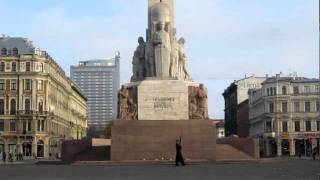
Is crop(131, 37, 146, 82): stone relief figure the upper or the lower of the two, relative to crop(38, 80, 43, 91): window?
lower

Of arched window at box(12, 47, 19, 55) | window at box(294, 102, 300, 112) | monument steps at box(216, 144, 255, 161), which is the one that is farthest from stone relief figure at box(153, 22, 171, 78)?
arched window at box(12, 47, 19, 55)

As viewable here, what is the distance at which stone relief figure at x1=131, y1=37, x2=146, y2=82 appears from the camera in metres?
41.9

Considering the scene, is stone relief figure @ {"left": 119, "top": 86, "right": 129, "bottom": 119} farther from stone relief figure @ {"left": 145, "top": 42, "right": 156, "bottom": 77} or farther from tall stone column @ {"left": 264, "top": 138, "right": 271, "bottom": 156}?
tall stone column @ {"left": 264, "top": 138, "right": 271, "bottom": 156}

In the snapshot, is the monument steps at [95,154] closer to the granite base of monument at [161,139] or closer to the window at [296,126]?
the granite base of monument at [161,139]

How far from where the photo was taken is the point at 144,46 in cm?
4206

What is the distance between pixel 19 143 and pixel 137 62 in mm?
70768

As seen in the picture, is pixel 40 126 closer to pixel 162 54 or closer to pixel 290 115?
pixel 290 115

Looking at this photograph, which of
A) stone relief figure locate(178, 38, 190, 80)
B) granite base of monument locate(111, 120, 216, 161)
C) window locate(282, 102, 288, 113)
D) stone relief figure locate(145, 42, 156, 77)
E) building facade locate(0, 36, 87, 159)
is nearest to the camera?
granite base of monument locate(111, 120, 216, 161)

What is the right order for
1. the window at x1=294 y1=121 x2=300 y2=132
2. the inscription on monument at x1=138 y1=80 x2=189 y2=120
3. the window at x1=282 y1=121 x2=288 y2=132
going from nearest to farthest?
the inscription on monument at x1=138 y1=80 x2=189 y2=120 → the window at x1=294 y1=121 x2=300 y2=132 → the window at x1=282 y1=121 x2=288 y2=132

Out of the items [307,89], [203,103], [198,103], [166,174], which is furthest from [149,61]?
[307,89]

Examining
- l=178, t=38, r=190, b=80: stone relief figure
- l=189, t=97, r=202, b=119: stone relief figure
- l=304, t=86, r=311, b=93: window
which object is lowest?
l=189, t=97, r=202, b=119: stone relief figure

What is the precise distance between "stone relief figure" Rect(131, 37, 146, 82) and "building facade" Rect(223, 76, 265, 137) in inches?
4076

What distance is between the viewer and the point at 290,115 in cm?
11150

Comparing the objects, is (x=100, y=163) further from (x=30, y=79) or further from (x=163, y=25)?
(x=30, y=79)
